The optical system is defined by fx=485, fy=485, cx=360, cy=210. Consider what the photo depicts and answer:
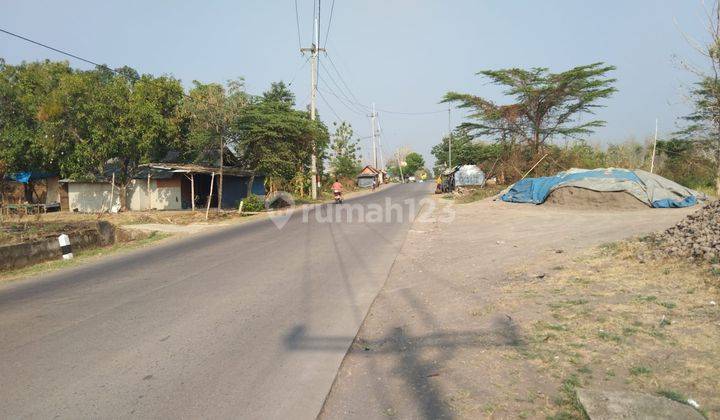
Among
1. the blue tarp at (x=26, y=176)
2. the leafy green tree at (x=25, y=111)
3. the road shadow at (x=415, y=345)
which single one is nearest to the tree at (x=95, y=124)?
the leafy green tree at (x=25, y=111)

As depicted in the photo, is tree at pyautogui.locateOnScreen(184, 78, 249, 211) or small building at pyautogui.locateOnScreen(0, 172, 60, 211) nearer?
tree at pyautogui.locateOnScreen(184, 78, 249, 211)

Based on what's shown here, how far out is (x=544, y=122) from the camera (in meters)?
31.0

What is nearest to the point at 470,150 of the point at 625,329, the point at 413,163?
the point at 625,329

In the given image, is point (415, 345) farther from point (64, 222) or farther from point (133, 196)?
point (133, 196)

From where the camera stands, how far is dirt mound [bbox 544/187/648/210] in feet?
62.4

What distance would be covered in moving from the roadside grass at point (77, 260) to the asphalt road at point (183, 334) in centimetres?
94

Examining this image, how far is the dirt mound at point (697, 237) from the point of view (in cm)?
712

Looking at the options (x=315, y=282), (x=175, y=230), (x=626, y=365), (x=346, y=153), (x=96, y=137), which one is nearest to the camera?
(x=626, y=365)

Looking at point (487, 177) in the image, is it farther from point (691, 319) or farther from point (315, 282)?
point (691, 319)

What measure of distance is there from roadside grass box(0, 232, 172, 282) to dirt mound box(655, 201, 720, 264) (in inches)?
503

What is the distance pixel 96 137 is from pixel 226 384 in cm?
2398

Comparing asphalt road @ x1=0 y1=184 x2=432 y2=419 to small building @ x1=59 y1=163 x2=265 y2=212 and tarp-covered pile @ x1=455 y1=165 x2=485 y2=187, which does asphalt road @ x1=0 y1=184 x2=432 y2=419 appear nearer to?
small building @ x1=59 y1=163 x2=265 y2=212

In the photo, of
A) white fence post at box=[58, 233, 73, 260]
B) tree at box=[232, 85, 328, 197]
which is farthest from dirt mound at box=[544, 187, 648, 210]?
white fence post at box=[58, 233, 73, 260]

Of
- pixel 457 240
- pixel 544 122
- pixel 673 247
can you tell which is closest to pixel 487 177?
pixel 544 122
